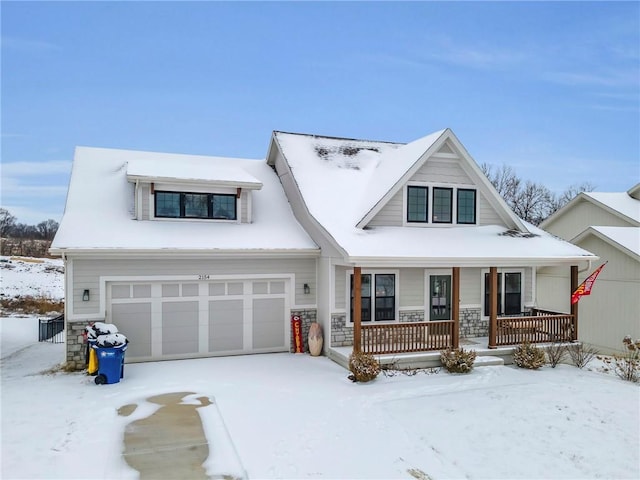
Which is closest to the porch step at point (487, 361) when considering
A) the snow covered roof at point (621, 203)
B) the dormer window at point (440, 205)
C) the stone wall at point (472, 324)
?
the stone wall at point (472, 324)

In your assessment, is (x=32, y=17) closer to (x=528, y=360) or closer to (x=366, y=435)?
(x=366, y=435)

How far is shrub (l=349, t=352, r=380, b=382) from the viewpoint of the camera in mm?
10172

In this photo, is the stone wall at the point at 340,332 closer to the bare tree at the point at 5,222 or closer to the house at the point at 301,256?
the house at the point at 301,256

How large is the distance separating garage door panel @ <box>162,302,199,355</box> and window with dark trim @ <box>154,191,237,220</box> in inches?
105

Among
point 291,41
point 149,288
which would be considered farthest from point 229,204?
point 291,41

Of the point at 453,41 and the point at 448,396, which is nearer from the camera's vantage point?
the point at 448,396

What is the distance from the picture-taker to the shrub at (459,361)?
11219 millimetres

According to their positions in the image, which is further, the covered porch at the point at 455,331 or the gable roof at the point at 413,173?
the gable roof at the point at 413,173

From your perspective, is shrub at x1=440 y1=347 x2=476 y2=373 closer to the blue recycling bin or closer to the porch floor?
the porch floor

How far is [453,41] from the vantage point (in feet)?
64.3

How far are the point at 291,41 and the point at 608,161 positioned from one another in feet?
135

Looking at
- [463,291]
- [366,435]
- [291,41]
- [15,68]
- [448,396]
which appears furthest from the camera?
[291,41]

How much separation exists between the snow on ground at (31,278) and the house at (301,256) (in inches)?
630

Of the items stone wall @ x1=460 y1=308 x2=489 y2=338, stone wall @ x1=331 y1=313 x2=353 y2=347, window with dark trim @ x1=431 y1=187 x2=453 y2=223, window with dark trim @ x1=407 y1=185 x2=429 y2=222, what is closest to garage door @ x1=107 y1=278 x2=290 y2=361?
stone wall @ x1=331 y1=313 x2=353 y2=347
